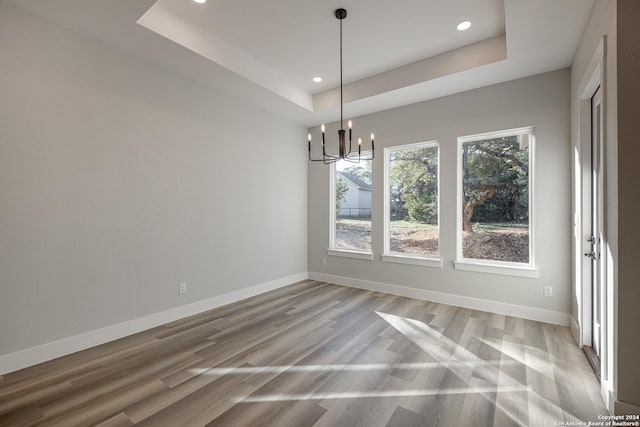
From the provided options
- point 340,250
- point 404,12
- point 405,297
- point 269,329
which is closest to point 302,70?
point 404,12

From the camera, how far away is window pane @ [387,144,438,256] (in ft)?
14.5

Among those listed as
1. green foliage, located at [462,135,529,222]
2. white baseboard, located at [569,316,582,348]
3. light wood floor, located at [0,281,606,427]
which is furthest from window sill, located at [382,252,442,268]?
white baseboard, located at [569,316,582,348]

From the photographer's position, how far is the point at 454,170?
4.12 metres

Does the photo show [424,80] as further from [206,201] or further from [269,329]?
[269,329]

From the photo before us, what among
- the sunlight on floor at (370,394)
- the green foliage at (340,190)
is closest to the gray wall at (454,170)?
the green foliage at (340,190)

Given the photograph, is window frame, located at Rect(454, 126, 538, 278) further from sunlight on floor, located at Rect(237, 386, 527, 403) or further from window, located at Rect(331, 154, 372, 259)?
sunlight on floor, located at Rect(237, 386, 527, 403)

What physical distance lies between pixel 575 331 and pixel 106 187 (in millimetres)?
5032

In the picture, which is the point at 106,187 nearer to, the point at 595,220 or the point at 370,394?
the point at 370,394

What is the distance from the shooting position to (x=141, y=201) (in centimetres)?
326

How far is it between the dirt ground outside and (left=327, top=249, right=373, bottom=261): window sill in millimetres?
136

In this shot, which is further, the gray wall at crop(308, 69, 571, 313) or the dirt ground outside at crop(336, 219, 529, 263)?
the dirt ground outside at crop(336, 219, 529, 263)

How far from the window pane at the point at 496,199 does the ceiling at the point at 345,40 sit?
34.5 inches

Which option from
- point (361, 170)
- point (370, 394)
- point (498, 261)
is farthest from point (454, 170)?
point (370, 394)

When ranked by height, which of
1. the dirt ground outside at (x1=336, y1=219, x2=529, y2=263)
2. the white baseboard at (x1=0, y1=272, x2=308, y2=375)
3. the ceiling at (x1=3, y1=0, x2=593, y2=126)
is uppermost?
the ceiling at (x1=3, y1=0, x2=593, y2=126)
